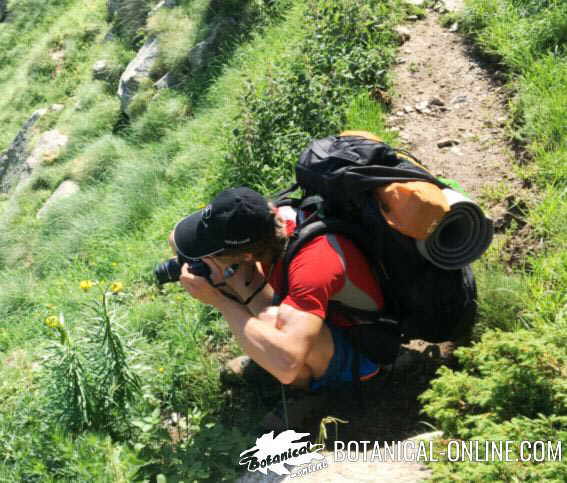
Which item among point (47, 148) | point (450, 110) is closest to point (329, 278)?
point (450, 110)

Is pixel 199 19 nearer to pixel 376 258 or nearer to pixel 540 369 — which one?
pixel 376 258

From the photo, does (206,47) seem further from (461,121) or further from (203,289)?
(203,289)

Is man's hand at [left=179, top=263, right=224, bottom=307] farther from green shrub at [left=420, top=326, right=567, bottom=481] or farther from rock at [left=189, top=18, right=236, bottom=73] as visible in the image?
rock at [left=189, top=18, right=236, bottom=73]

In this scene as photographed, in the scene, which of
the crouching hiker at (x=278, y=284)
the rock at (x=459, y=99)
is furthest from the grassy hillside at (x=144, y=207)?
the rock at (x=459, y=99)

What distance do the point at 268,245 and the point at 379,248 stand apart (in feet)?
1.75

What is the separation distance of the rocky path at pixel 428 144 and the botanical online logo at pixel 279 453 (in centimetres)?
6

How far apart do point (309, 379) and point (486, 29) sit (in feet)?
12.3

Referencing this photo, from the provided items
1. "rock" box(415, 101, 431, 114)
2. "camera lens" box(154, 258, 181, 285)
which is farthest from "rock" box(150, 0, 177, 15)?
"camera lens" box(154, 258, 181, 285)

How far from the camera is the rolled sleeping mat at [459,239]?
2.92 meters

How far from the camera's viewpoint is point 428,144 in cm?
494

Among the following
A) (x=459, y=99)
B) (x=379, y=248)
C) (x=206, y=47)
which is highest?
(x=379, y=248)

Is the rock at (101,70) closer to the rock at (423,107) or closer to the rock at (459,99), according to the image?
the rock at (423,107)

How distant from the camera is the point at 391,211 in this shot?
9.46ft

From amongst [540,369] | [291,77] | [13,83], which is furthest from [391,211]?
[13,83]
